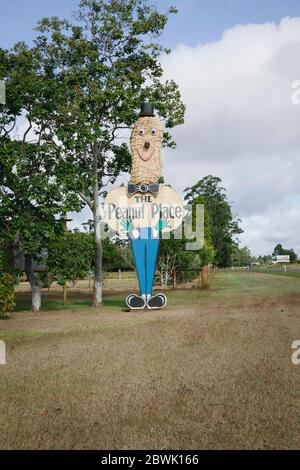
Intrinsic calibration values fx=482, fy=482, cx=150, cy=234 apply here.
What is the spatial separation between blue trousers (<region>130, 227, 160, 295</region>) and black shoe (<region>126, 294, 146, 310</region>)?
28cm

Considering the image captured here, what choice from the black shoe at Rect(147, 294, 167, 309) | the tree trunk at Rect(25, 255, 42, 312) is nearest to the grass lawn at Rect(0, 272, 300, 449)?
the black shoe at Rect(147, 294, 167, 309)

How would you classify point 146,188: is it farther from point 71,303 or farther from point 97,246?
point 71,303

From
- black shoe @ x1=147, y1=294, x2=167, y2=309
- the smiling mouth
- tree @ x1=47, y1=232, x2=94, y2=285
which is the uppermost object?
the smiling mouth

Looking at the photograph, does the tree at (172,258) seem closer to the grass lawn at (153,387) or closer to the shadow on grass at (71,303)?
the shadow on grass at (71,303)

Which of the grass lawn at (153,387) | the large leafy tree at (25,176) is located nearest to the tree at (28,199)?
the large leafy tree at (25,176)

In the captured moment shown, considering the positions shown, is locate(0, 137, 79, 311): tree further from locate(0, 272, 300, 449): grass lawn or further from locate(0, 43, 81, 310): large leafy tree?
locate(0, 272, 300, 449): grass lawn

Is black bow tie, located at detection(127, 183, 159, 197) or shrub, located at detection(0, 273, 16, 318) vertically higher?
black bow tie, located at detection(127, 183, 159, 197)

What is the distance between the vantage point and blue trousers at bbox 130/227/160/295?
56.7ft

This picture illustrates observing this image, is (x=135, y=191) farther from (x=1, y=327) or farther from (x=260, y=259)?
(x=260, y=259)

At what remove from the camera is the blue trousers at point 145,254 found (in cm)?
1730

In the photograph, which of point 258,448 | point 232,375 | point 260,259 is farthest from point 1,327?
point 260,259

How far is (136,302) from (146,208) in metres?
3.40
